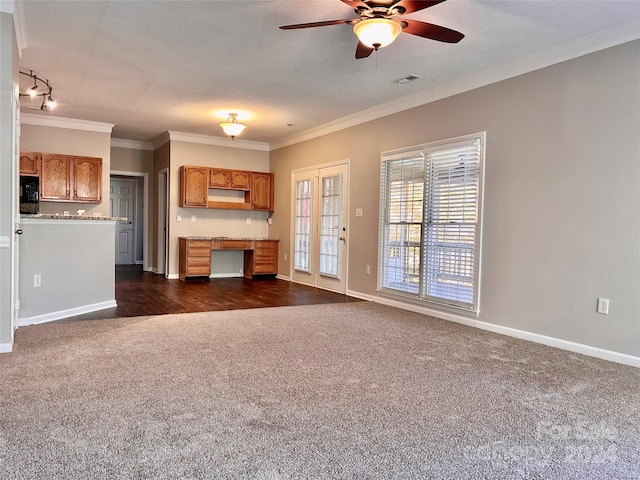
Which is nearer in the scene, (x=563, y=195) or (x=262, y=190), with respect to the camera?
(x=563, y=195)

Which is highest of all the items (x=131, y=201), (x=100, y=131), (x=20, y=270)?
(x=100, y=131)

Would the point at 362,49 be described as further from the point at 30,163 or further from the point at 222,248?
the point at 30,163

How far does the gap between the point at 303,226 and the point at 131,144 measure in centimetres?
397

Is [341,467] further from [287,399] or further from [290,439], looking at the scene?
[287,399]

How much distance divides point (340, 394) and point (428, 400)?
516mm

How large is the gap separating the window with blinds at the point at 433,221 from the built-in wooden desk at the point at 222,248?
120 inches

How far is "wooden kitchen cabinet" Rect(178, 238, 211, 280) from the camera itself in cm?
777

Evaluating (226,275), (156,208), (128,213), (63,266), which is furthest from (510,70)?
(128,213)

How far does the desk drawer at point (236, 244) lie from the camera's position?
8125 millimetres

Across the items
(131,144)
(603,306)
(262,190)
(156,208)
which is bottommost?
(603,306)

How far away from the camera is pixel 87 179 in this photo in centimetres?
739

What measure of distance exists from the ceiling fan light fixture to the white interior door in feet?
29.4

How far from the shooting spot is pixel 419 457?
1.96 meters

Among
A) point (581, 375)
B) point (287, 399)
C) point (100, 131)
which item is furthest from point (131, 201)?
point (581, 375)
